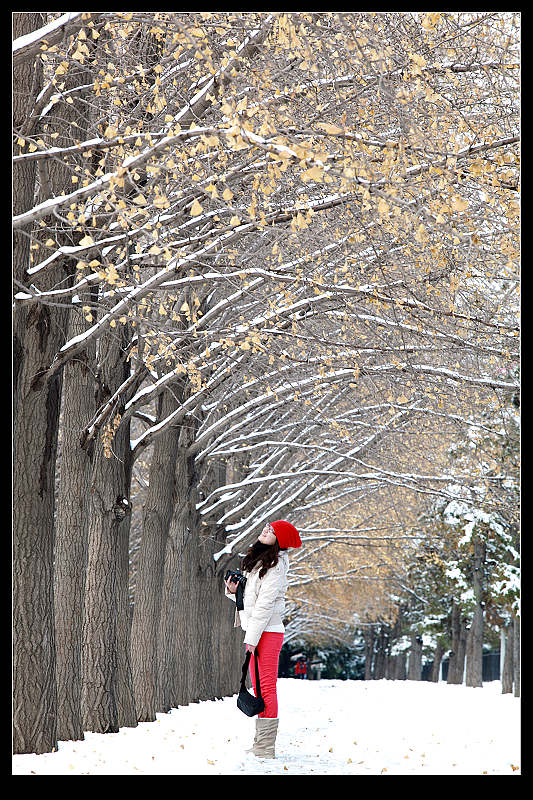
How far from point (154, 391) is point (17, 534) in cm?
347

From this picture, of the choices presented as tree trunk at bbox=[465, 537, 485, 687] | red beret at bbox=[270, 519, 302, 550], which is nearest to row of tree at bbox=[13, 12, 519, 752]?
red beret at bbox=[270, 519, 302, 550]

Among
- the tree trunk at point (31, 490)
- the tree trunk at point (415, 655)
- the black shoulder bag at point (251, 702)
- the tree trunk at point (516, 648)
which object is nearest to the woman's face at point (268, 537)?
the black shoulder bag at point (251, 702)

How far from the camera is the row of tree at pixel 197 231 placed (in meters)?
7.65

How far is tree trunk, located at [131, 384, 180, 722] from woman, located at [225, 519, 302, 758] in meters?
6.42

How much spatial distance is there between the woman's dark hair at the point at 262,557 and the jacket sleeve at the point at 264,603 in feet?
0.18

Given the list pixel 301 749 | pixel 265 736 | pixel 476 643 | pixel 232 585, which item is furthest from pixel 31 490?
pixel 476 643

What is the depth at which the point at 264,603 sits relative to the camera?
8.40 metres

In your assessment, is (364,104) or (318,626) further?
(318,626)

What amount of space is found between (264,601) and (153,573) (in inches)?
286

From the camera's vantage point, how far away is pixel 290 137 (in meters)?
7.29

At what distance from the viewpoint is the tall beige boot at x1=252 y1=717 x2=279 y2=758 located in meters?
8.36

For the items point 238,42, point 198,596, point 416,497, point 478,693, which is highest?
point 238,42
